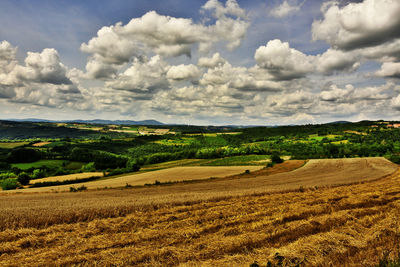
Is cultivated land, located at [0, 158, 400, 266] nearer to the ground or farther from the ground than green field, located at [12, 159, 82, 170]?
farther from the ground

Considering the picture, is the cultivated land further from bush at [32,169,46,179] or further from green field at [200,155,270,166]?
bush at [32,169,46,179]

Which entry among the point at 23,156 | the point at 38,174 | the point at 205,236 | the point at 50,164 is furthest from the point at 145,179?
the point at 23,156

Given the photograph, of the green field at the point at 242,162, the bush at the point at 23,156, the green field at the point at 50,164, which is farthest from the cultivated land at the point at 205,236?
the bush at the point at 23,156

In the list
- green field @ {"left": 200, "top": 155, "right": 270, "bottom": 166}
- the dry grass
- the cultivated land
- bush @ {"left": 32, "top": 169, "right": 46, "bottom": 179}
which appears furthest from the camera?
bush @ {"left": 32, "top": 169, "right": 46, "bottom": 179}

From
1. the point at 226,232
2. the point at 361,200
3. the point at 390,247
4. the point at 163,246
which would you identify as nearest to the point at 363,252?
the point at 390,247

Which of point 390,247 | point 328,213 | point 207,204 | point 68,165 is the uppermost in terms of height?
point 390,247

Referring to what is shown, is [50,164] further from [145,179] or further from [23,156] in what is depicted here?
[145,179]

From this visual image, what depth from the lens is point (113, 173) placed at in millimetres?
68625

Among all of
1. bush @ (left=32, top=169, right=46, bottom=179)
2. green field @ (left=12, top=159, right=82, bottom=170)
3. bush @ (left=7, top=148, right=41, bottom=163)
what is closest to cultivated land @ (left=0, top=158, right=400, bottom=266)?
bush @ (left=32, top=169, right=46, bottom=179)

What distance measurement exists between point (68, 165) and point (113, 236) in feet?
336

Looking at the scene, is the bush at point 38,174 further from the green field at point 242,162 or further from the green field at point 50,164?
the green field at point 242,162

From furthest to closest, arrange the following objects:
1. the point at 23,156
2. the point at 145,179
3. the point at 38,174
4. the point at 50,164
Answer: the point at 23,156 < the point at 50,164 < the point at 38,174 < the point at 145,179

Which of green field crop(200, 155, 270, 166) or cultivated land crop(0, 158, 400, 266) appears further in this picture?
green field crop(200, 155, 270, 166)

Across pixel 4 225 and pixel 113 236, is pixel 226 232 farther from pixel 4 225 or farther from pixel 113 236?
pixel 4 225
